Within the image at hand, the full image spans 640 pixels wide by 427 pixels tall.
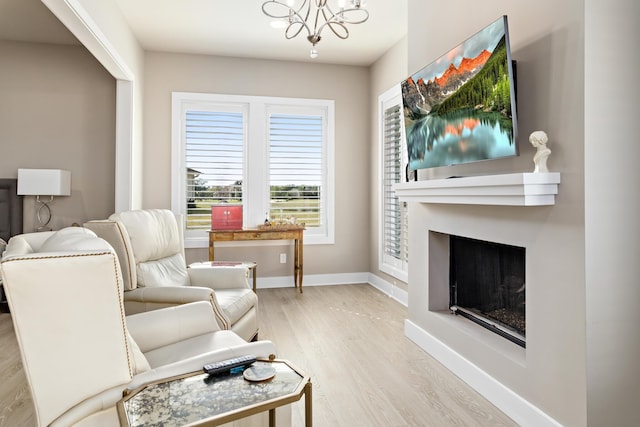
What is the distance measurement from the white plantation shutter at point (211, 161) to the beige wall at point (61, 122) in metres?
0.88

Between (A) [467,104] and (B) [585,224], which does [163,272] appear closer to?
(A) [467,104]

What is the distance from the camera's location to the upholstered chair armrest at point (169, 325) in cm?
194

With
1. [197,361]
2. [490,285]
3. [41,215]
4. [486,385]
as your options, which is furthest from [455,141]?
[41,215]

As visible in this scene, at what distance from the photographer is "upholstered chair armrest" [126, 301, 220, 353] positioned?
1.94 metres

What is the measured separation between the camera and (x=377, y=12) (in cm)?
388

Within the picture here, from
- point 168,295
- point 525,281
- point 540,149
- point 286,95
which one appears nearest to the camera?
point 540,149

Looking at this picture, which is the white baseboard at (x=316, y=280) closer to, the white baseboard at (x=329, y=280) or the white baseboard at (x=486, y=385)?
the white baseboard at (x=329, y=280)

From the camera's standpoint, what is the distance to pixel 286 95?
17.1 feet

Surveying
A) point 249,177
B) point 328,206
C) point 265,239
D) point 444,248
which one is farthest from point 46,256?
point 328,206

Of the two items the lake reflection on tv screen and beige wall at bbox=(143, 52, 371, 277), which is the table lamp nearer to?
beige wall at bbox=(143, 52, 371, 277)

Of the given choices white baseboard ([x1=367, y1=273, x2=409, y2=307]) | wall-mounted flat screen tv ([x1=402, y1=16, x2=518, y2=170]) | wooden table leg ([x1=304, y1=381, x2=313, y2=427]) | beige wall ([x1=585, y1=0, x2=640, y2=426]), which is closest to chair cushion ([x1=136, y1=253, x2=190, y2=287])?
wooden table leg ([x1=304, y1=381, x2=313, y2=427])

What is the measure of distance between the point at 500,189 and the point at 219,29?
348cm

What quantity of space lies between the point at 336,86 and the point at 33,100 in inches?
138

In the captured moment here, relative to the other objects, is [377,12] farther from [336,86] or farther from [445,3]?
[336,86]
